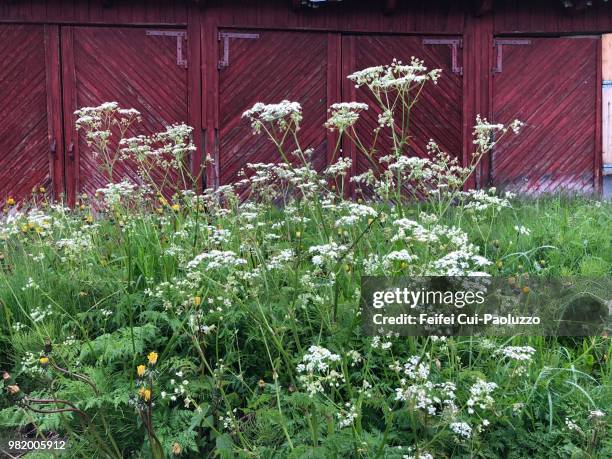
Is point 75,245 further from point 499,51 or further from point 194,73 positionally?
point 499,51

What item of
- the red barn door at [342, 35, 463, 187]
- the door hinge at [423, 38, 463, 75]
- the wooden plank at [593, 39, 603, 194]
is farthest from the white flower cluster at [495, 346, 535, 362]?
the wooden plank at [593, 39, 603, 194]

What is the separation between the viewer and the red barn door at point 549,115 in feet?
29.4

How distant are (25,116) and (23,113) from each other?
0.15ft

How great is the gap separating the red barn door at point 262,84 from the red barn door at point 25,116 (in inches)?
84.3

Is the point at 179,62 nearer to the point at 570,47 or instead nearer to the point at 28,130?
the point at 28,130

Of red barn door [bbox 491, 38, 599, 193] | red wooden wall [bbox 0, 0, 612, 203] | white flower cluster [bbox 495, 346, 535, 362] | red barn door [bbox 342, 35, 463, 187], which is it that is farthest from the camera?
red barn door [bbox 491, 38, 599, 193]

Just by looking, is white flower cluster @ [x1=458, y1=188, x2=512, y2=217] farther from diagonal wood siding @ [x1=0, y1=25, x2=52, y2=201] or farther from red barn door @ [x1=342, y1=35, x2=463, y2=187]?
diagonal wood siding @ [x1=0, y1=25, x2=52, y2=201]

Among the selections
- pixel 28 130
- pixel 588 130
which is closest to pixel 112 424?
pixel 28 130

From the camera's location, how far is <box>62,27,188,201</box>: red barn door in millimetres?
8133

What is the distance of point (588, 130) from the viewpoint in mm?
9070

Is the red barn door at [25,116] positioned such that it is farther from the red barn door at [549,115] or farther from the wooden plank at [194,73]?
the red barn door at [549,115]

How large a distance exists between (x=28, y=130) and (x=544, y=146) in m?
6.93

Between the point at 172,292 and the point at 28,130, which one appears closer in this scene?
the point at 172,292

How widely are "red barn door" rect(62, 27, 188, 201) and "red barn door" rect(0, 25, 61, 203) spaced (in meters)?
0.25
